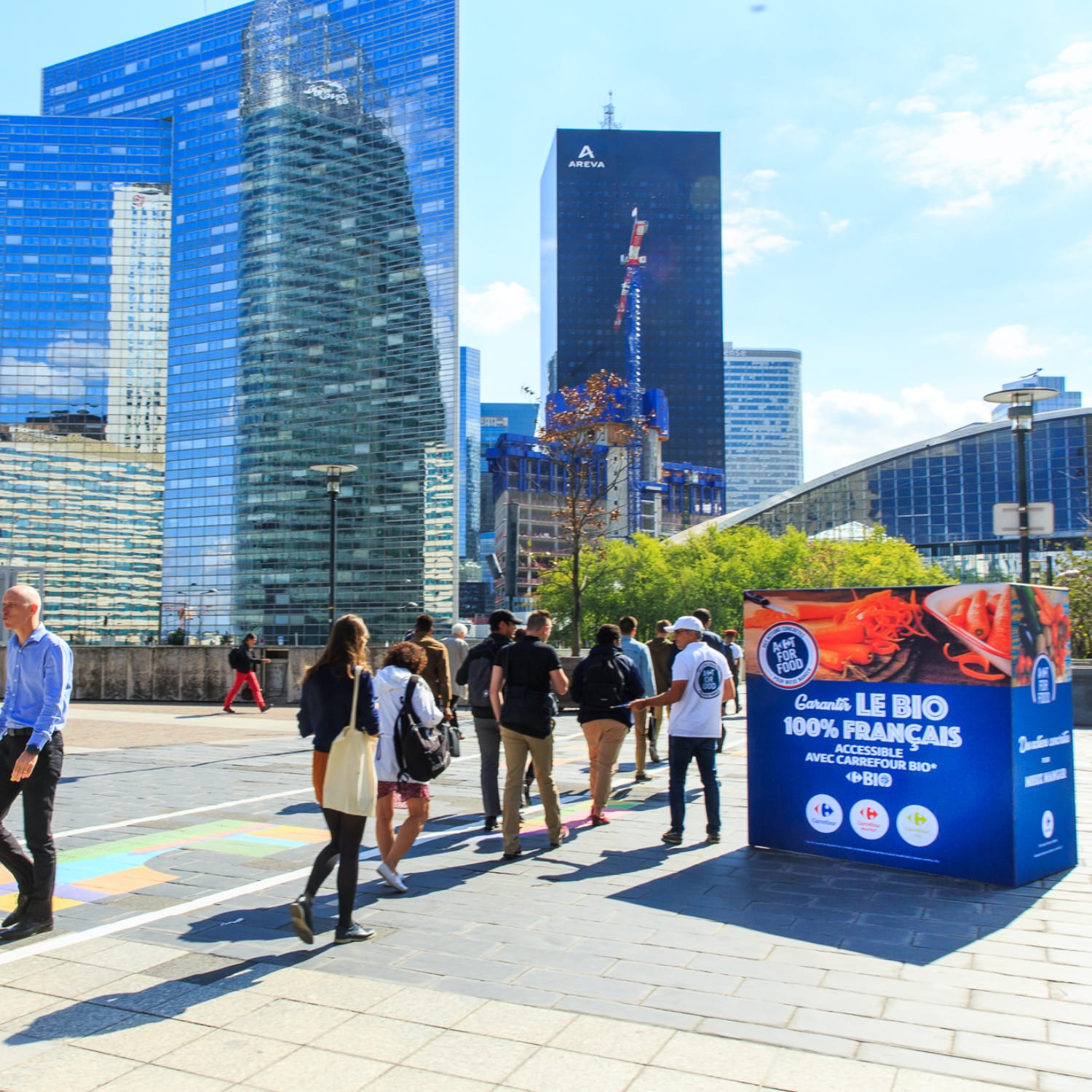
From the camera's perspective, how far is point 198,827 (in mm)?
8570

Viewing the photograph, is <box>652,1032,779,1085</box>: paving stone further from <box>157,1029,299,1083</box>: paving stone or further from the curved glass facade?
the curved glass facade

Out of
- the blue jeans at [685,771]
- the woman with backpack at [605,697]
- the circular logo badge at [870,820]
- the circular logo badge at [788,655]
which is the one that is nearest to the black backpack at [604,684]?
the woman with backpack at [605,697]

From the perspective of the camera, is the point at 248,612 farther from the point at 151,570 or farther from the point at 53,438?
the point at 53,438

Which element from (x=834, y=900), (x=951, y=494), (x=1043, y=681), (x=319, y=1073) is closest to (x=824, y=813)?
(x=834, y=900)

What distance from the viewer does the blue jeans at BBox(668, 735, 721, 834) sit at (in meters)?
7.83

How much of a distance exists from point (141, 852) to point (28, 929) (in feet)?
7.04

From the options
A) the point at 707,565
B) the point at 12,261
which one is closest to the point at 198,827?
the point at 707,565

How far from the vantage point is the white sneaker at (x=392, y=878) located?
20.9 feet

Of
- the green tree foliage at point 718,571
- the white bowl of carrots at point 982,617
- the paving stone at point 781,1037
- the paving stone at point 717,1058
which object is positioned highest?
the green tree foliage at point 718,571

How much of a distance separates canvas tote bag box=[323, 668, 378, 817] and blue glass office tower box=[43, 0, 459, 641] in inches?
4824

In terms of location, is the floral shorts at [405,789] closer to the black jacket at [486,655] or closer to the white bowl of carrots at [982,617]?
the black jacket at [486,655]

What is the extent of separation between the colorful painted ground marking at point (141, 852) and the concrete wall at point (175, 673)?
49.7 ft

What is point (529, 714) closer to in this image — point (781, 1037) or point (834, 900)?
point (834, 900)

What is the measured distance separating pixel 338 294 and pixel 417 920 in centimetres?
13289
